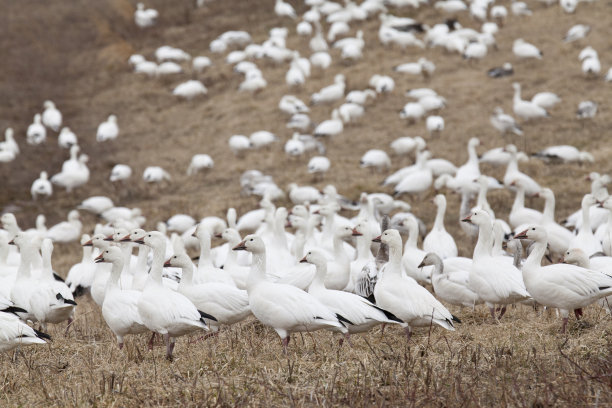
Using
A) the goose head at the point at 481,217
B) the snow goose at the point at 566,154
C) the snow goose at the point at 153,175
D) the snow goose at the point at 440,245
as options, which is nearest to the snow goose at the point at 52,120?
the snow goose at the point at 153,175

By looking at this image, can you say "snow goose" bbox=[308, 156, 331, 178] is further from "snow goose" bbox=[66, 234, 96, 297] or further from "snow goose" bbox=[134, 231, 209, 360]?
"snow goose" bbox=[134, 231, 209, 360]

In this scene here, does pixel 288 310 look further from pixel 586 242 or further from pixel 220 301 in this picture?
pixel 586 242

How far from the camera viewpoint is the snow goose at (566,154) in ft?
49.3

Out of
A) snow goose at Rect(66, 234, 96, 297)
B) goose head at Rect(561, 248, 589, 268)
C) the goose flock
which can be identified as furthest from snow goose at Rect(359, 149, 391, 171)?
goose head at Rect(561, 248, 589, 268)

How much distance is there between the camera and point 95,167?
802 inches

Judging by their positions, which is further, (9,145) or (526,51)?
(526,51)

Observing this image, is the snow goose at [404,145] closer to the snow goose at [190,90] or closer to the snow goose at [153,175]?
the snow goose at [153,175]

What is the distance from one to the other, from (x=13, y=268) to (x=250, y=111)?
13213 millimetres

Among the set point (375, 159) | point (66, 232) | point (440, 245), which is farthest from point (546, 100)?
point (66, 232)

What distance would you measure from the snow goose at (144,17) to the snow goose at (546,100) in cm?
1755

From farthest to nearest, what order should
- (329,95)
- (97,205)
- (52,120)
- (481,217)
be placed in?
(52,120) → (329,95) → (97,205) → (481,217)

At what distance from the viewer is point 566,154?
594 inches

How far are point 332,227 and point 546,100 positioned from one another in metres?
9.26

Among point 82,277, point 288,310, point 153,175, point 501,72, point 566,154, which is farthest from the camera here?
point 501,72
